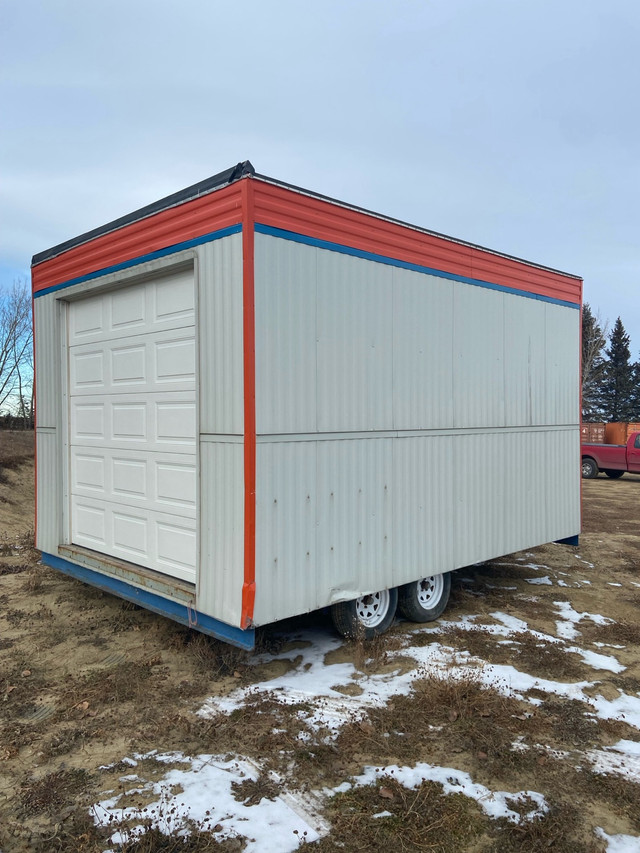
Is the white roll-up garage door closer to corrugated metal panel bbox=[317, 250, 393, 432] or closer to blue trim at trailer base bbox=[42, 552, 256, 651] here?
blue trim at trailer base bbox=[42, 552, 256, 651]

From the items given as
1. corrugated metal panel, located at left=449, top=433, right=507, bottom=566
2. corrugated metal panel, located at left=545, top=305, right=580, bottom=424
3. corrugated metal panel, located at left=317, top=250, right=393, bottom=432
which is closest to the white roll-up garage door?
corrugated metal panel, located at left=317, top=250, right=393, bottom=432

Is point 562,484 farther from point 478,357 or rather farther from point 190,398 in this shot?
point 190,398

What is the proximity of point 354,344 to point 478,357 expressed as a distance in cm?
172

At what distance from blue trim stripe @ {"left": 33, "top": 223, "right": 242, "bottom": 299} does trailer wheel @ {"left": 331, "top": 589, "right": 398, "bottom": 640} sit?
9.24 feet

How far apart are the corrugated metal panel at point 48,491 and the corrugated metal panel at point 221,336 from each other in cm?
252

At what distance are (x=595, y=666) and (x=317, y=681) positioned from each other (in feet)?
7.01

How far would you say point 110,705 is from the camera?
13.0 feet

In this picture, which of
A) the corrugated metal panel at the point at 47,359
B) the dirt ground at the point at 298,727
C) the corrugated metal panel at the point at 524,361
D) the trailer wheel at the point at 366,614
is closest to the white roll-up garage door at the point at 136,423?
the corrugated metal panel at the point at 47,359

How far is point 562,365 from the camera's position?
7.09 m

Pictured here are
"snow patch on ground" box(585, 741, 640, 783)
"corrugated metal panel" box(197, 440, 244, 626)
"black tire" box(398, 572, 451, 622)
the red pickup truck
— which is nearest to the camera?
"snow patch on ground" box(585, 741, 640, 783)

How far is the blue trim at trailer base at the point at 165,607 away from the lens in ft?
13.5

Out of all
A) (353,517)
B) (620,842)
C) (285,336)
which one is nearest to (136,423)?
(285,336)

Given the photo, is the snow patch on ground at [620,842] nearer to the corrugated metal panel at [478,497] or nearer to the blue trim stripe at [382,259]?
the corrugated metal panel at [478,497]

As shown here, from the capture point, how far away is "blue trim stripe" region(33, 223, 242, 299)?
4090 millimetres
